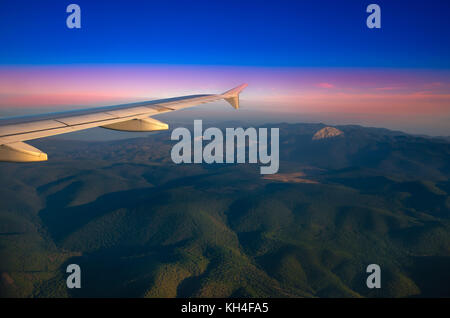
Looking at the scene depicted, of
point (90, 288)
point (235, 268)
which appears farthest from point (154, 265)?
point (235, 268)

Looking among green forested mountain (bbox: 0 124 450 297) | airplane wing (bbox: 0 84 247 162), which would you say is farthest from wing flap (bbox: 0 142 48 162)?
green forested mountain (bbox: 0 124 450 297)

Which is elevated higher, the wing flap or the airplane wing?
the airplane wing

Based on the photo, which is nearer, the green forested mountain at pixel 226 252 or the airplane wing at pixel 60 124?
the airplane wing at pixel 60 124

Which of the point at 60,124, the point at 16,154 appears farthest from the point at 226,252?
the point at 16,154

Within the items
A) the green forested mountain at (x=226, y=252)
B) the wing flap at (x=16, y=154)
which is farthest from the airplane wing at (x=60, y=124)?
the green forested mountain at (x=226, y=252)

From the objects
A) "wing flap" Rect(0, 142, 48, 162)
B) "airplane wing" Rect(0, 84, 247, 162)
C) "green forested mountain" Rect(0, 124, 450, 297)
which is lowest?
"green forested mountain" Rect(0, 124, 450, 297)

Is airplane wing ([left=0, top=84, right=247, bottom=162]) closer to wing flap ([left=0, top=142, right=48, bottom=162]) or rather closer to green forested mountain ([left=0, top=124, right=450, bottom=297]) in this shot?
wing flap ([left=0, top=142, right=48, bottom=162])

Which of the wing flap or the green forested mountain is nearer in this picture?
the wing flap

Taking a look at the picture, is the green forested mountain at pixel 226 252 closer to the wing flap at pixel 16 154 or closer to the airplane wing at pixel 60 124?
the airplane wing at pixel 60 124
